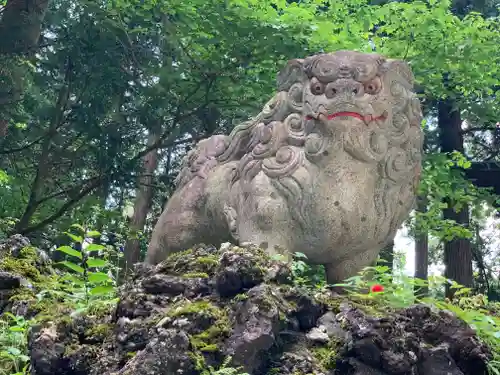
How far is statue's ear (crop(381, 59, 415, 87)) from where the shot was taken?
4363 mm

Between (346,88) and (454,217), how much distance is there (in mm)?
6760

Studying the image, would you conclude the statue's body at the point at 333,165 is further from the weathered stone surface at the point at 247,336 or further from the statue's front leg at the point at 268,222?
the weathered stone surface at the point at 247,336

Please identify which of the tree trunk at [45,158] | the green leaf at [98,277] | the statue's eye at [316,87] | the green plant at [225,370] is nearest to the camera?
the green plant at [225,370]

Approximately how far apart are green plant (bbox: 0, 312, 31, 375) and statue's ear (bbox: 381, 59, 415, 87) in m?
2.69

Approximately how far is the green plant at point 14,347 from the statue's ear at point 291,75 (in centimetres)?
240

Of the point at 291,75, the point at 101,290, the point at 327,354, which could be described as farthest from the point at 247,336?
the point at 291,75

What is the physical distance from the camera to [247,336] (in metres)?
2.26

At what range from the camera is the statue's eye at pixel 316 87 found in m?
4.30

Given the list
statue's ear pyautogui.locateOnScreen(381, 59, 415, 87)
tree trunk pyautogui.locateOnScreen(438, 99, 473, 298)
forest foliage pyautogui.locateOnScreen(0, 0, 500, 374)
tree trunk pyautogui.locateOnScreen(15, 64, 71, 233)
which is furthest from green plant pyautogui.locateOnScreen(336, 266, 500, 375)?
tree trunk pyautogui.locateOnScreen(438, 99, 473, 298)

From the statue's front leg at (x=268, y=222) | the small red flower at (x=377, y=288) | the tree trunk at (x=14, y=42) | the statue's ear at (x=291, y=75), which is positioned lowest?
the small red flower at (x=377, y=288)

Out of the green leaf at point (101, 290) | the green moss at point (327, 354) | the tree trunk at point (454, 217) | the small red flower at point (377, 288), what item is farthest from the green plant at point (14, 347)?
the tree trunk at point (454, 217)

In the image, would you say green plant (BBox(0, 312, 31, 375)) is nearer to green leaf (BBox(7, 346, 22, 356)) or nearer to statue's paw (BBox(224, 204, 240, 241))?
green leaf (BBox(7, 346, 22, 356))

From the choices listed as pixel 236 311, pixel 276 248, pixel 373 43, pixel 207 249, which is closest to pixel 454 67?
pixel 373 43

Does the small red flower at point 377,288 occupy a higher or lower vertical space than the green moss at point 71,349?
higher
